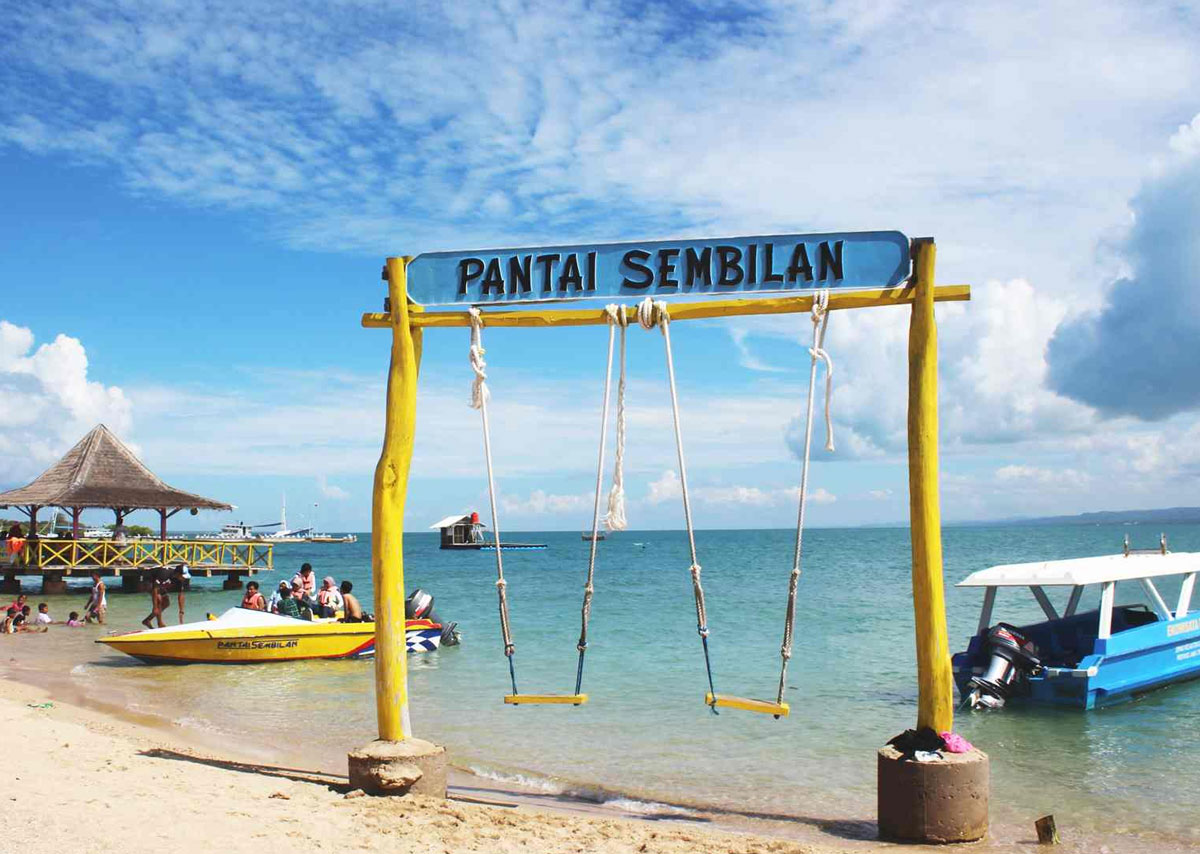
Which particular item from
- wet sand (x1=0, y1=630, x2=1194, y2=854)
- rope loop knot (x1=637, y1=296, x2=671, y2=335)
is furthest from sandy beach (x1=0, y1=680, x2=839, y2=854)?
rope loop knot (x1=637, y1=296, x2=671, y2=335)

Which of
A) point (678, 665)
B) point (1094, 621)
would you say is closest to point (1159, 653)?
point (1094, 621)

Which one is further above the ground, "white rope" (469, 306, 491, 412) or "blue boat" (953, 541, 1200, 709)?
"white rope" (469, 306, 491, 412)

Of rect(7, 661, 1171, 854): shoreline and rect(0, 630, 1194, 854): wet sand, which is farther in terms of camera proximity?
rect(7, 661, 1171, 854): shoreline

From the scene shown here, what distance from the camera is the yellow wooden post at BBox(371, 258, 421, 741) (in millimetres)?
6891

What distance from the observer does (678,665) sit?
1822cm

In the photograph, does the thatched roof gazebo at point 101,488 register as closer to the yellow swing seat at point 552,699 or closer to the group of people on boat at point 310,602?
the group of people on boat at point 310,602

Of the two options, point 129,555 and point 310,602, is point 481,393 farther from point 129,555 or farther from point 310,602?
point 129,555

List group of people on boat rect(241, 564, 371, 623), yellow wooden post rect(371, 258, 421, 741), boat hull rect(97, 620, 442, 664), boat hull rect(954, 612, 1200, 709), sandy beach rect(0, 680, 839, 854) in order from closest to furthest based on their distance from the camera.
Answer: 1. sandy beach rect(0, 680, 839, 854)
2. yellow wooden post rect(371, 258, 421, 741)
3. boat hull rect(954, 612, 1200, 709)
4. boat hull rect(97, 620, 442, 664)
5. group of people on boat rect(241, 564, 371, 623)

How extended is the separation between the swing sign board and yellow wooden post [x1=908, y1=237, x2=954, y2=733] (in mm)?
217

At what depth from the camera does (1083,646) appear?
14.1 m

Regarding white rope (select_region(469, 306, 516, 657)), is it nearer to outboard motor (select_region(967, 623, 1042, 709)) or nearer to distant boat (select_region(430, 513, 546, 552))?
outboard motor (select_region(967, 623, 1042, 709))

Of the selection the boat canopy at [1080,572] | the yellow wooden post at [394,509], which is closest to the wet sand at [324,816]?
the yellow wooden post at [394,509]

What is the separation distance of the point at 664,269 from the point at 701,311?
42 centimetres

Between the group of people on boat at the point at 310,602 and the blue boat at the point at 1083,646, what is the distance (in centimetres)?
1017
